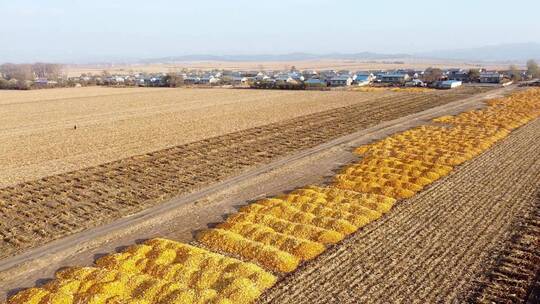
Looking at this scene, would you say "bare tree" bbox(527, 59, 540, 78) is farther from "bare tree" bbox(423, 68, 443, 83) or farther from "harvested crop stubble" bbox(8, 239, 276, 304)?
"harvested crop stubble" bbox(8, 239, 276, 304)

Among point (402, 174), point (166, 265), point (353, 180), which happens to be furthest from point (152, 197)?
point (402, 174)


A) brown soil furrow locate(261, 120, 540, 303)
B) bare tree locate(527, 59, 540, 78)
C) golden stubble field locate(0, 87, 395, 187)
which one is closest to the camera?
brown soil furrow locate(261, 120, 540, 303)

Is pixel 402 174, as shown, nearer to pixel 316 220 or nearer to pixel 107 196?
pixel 316 220

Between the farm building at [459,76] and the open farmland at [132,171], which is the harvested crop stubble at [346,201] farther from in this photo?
the farm building at [459,76]

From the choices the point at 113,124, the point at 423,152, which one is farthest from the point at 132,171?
the point at 113,124

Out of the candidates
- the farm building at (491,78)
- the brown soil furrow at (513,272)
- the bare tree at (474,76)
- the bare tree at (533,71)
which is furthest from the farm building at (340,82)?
the brown soil furrow at (513,272)

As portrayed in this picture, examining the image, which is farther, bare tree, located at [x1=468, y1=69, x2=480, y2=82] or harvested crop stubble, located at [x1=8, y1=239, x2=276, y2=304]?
bare tree, located at [x1=468, y1=69, x2=480, y2=82]

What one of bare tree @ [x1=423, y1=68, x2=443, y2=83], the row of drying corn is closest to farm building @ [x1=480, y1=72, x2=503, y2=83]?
bare tree @ [x1=423, y1=68, x2=443, y2=83]
